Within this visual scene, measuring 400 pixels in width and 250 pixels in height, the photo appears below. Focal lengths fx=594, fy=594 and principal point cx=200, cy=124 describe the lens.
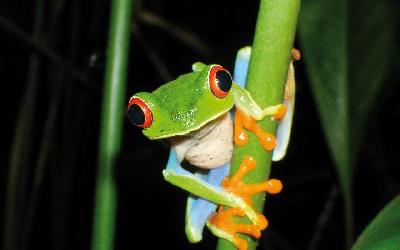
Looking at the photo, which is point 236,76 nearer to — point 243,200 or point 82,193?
point 243,200

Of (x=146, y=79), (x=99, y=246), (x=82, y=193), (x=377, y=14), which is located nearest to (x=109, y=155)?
(x=99, y=246)

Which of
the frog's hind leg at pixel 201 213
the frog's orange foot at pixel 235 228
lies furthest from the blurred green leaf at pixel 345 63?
the frog's orange foot at pixel 235 228

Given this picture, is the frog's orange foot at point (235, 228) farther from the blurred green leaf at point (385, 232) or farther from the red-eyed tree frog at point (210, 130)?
the blurred green leaf at point (385, 232)

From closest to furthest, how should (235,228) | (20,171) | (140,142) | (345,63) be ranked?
(235,228)
(345,63)
(20,171)
(140,142)

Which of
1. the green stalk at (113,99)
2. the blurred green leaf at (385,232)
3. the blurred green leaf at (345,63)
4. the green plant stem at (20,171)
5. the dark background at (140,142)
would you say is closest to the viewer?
the blurred green leaf at (385,232)

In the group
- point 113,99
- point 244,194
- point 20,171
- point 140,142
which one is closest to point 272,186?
point 244,194

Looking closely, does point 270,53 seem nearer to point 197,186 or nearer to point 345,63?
point 197,186

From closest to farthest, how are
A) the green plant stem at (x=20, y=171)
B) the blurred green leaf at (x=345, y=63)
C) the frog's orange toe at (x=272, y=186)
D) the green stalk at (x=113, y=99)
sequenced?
the frog's orange toe at (x=272, y=186) < the green stalk at (x=113, y=99) < the blurred green leaf at (x=345, y=63) < the green plant stem at (x=20, y=171)

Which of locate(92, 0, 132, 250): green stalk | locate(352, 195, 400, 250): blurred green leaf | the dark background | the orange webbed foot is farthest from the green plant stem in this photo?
locate(352, 195, 400, 250): blurred green leaf
